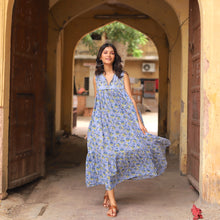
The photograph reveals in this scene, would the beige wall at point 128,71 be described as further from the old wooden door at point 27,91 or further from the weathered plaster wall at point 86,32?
the old wooden door at point 27,91

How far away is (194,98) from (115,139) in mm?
1569

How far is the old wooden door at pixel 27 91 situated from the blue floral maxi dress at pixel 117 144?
1.15 metres

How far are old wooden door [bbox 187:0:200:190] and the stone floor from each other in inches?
12.1

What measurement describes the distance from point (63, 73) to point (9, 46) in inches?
228

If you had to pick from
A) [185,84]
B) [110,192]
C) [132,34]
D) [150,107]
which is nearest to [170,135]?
[185,84]

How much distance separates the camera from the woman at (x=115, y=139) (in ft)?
9.59

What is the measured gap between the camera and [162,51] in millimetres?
8242

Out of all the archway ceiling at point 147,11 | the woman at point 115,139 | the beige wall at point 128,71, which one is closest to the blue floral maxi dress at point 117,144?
the woman at point 115,139

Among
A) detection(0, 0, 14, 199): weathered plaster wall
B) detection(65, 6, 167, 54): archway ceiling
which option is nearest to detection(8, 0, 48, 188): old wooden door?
detection(0, 0, 14, 199): weathered plaster wall

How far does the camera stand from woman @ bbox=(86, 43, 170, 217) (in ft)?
9.59

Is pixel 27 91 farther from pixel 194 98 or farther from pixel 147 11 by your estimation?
pixel 147 11

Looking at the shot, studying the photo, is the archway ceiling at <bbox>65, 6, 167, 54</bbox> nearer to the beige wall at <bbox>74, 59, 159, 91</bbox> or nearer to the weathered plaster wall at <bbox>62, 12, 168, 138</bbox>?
the weathered plaster wall at <bbox>62, 12, 168, 138</bbox>

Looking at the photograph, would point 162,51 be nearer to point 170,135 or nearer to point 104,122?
point 170,135

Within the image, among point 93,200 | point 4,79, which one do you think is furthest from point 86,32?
point 93,200
